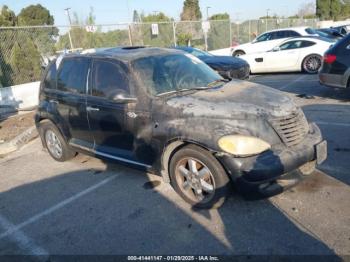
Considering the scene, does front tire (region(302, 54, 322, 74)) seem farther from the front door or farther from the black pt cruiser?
the front door

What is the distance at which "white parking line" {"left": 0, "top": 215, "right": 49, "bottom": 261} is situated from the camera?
343cm

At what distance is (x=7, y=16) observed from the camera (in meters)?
19.0

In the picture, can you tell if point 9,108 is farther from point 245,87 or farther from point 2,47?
point 245,87

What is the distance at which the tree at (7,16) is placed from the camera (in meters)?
18.2

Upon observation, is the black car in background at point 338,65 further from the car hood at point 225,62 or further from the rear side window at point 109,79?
the rear side window at point 109,79

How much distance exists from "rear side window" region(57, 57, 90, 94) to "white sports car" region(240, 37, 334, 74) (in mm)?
9611

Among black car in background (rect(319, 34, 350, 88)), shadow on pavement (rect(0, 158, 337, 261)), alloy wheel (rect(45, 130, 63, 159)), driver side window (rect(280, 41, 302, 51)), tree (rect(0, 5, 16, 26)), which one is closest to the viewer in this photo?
shadow on pavement (rect(0, 158, 337, 261))

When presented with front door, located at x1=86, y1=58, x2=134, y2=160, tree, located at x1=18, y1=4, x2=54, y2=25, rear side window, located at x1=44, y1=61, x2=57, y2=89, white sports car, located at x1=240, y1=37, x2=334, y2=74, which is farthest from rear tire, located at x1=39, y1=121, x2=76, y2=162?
tree, located at x1=18, y1=4, x2=54, y2=25

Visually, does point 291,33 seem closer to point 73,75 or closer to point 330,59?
point 330,59

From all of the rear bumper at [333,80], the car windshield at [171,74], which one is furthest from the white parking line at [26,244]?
the rear bumper at [333,80]

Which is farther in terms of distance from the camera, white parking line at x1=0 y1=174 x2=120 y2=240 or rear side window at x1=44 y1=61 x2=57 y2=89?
rear side window at x1=44 y1=61 x2=57 y2=89

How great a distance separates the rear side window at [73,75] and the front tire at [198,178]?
1948 millimetres

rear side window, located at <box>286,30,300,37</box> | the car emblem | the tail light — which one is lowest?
the tail light

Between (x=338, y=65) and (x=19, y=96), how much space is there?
917 cm
